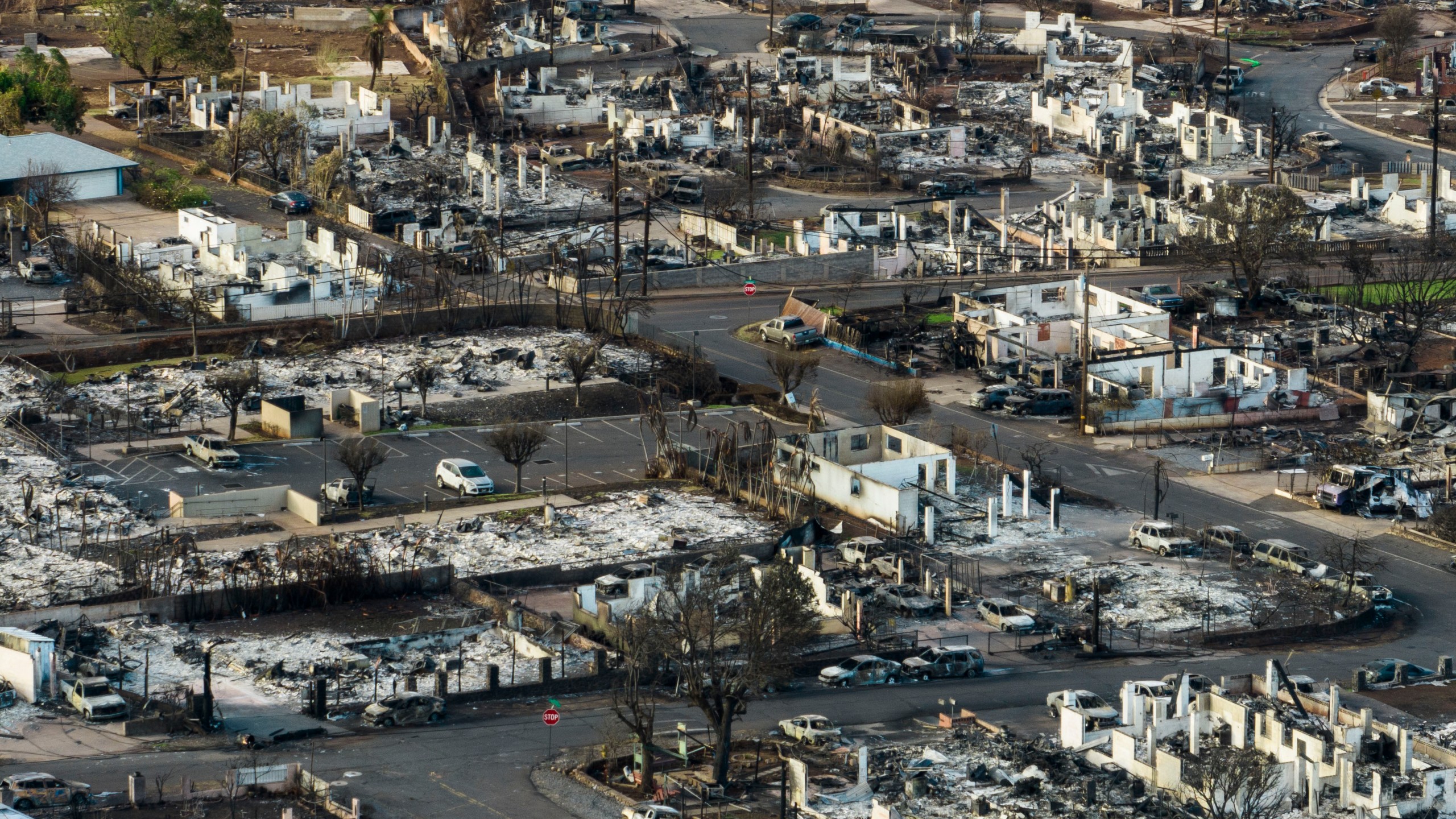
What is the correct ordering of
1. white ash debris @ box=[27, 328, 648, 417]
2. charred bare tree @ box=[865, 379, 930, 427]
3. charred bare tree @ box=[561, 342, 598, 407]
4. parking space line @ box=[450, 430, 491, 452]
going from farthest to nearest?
white ash debris @ box=[27, 328, 648, 417]
charred bare tree @ box=[561, 342, 598, 407]
charred bare tree @ box=[865, 379, 930, 427]
parking space line @ box=[450, 430, 491, 452]

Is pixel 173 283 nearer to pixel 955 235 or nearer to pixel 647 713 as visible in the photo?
pixel 955 235

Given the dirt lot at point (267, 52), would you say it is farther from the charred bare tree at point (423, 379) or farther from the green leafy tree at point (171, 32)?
the charred bare tree at point (423, 379)

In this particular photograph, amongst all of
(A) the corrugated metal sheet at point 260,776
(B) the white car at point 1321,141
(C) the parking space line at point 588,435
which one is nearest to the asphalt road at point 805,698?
(C) the parking space line at point 588,435

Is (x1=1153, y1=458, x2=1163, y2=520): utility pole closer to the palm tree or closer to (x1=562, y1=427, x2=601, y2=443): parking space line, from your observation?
(x1=562, y1=427, x2=601, y2=443): parking space line

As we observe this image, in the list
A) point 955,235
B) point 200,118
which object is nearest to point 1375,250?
point 955,235

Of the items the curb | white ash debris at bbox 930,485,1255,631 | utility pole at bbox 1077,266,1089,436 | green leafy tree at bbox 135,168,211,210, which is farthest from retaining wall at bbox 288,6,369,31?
white ash debris at bbox 930,485,1255,631

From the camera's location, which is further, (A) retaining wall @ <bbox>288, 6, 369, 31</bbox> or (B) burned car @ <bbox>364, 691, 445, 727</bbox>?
(A) retaining wall @ <bbox>288, 6, 369, 31</bbox>
